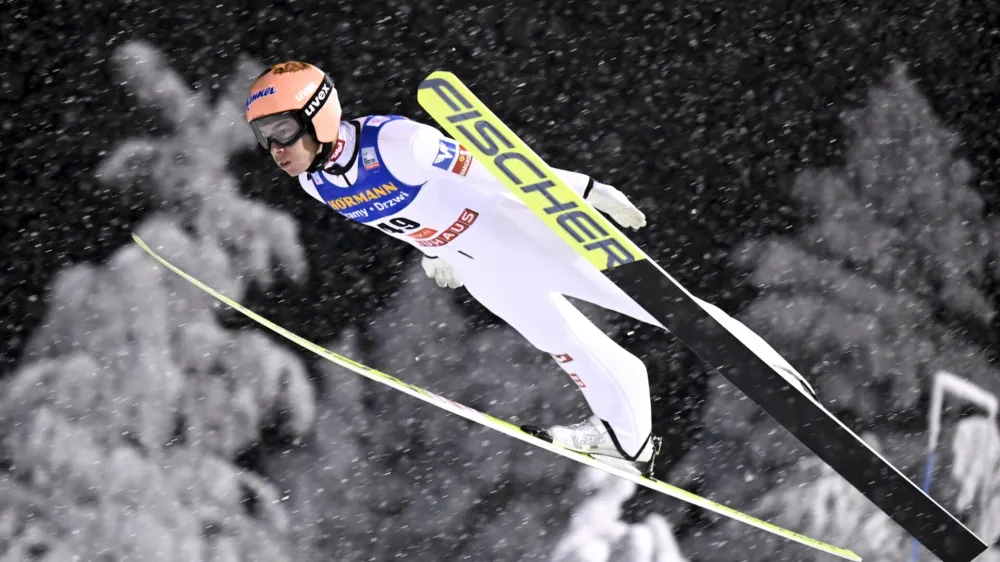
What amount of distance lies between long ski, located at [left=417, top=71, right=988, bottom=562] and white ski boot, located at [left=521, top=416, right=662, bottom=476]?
0.42 m

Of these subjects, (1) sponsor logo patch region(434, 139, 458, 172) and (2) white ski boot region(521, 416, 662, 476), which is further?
(2) white ski boot region(521, 416, 662, 476)

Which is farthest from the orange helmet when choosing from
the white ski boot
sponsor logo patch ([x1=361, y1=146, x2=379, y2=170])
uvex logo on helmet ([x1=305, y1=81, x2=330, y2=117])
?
the white ski boot

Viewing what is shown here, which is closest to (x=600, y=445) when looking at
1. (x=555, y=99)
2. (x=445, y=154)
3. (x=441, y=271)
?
(x=441, y=271)

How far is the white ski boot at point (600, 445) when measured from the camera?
9.40 feet

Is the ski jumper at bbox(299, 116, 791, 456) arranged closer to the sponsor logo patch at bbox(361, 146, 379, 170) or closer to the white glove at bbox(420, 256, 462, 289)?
the sponsor logo patch at bbox(361, 146, 379, 170)

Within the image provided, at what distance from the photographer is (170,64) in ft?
12.6

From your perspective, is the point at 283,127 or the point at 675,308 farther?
the point at 675,308

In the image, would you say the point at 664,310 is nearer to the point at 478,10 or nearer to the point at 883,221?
the point at 478,10

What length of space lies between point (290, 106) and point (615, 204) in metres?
0.84

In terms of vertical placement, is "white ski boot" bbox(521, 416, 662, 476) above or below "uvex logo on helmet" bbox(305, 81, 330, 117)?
below

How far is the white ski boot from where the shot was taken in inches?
113

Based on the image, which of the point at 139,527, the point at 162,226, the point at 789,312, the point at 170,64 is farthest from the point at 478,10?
the point at 139,527

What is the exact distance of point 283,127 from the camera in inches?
94.2

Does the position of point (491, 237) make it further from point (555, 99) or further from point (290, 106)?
point (555, 99)
